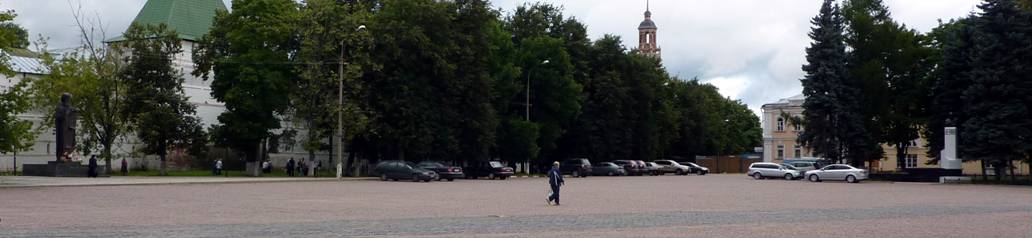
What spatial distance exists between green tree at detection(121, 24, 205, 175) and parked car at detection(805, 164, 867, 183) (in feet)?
123

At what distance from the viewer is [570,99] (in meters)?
70.0

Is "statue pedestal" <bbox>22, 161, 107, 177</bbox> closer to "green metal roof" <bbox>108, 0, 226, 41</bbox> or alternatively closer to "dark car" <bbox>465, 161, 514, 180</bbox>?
"dark car" <bbox>465, 161, 514, 180</bbox>

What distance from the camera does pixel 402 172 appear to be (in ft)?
172

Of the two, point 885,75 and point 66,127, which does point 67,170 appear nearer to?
point 66,127

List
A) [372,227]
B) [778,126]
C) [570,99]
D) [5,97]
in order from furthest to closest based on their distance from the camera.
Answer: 1. [778,126]
2. [570,99]
3. [5,97]
4. [372,227]

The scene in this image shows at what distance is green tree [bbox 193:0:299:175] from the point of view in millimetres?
57094

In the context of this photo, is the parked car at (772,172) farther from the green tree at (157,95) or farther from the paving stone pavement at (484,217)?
the green tree at (157,95)

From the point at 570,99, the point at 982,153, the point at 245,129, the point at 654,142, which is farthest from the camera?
the point at 654,142

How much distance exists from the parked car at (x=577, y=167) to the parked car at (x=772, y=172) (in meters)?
11.3

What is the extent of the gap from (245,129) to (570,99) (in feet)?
76.7

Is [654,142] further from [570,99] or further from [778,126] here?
[778,126]

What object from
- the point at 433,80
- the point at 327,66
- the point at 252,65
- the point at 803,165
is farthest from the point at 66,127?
the point at 803,165

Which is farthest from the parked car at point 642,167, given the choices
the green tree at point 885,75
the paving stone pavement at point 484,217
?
the paving stone pavement at point 484,217

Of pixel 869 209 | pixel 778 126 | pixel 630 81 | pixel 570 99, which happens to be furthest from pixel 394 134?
pixel 778 126
